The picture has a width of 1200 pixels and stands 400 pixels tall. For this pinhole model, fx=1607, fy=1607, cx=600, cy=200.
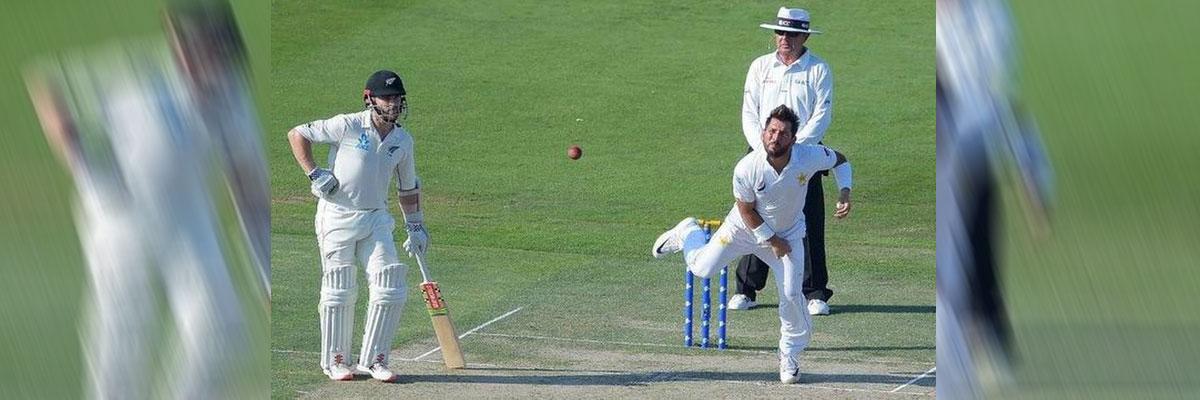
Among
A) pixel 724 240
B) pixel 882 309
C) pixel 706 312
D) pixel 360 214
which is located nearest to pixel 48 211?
pixel 360 214

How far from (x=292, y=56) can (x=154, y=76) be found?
16814mm

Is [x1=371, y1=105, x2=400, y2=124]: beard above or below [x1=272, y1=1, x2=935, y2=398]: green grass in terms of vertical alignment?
above

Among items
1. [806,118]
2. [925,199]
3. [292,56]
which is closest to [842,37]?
[925,199]

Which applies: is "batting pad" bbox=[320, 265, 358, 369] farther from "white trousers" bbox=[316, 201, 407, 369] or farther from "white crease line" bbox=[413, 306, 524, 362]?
"white crease line" bbox=[413, 306, 524, 362]

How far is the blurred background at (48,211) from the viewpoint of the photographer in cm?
319

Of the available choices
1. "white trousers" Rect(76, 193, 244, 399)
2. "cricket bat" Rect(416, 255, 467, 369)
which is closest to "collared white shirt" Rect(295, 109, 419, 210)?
"cricket bat" Rect(416, 255, 467, 369)

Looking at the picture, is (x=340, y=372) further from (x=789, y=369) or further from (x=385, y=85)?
(x=789, y=369)

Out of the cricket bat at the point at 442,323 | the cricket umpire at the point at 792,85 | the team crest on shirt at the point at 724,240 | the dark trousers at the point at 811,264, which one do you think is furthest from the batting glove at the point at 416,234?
the dark trousers at the point at 811,264

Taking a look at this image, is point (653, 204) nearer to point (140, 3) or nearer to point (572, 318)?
point (572, 318)

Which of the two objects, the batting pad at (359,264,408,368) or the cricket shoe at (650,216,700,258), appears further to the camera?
the cricket shoe at (650,216,700,258)

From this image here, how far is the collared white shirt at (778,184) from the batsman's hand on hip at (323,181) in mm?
2162

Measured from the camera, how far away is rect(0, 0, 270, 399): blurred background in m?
3.19

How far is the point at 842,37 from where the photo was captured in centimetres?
1988

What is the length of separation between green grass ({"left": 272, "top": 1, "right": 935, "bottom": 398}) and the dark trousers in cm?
29
